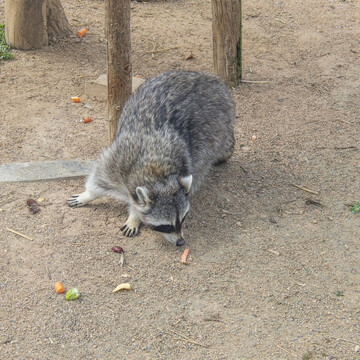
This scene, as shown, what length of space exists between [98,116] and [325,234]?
318cm

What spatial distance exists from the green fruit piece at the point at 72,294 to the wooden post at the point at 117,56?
2.15m

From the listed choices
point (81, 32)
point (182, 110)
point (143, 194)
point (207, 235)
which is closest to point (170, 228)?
point (143, 194)

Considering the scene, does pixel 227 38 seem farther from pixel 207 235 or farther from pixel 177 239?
pixel 177 239

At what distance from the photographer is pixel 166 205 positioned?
439 centimetres

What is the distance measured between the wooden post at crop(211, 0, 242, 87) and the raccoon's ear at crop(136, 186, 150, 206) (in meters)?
3.26

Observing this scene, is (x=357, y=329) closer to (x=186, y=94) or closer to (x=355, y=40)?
(x=186, y=94)

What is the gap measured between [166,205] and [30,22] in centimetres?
439

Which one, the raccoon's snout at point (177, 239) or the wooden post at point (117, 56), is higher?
the wooden post at point (117, 56)

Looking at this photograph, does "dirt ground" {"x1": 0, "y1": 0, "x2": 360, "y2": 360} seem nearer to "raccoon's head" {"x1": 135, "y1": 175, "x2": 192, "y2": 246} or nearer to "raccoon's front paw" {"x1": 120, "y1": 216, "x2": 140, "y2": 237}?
"raccoon's front paw" {"x1": 120, "y1": 216, "x2": 140, "y2": 237}

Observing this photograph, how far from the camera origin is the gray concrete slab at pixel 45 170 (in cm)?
522

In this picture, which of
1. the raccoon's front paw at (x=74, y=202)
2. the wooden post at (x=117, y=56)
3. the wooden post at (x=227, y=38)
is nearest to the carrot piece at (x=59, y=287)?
the raccoon's front paw at (x=74, y=202)

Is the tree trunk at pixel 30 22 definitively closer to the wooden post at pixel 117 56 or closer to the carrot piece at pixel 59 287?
the wooden post at pixel 117 56

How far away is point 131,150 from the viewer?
470 centimetres

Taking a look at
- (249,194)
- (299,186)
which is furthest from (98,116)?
(299,186)
